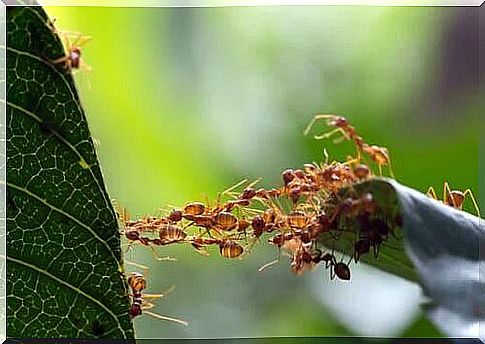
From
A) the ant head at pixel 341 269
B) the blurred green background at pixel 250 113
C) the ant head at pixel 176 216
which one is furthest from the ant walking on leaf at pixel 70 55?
the blurred green background at pixel 250 113

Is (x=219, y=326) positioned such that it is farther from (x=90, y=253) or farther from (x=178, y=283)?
(x=90, y=253)

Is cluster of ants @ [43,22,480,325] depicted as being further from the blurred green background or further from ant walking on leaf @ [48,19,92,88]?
the blurred green background

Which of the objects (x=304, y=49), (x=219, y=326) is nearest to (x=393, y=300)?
(x=219, y=326)

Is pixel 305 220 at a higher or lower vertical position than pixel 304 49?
lower

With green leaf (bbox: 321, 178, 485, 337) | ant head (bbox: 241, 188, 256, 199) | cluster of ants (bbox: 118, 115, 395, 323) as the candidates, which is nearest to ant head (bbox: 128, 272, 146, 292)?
cluster of ants (bbox: 118, 115, 395, 323)

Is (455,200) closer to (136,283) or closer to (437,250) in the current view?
(437,250)

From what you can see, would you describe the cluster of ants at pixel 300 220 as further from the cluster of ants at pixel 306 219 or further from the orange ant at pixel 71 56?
the orange ant at pixel 71 56
